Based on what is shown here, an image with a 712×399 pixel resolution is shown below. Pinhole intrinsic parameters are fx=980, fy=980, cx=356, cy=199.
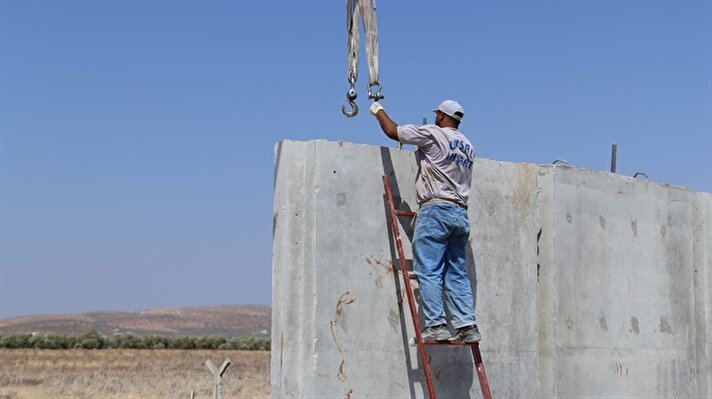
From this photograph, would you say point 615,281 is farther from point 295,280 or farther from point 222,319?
point 222,319

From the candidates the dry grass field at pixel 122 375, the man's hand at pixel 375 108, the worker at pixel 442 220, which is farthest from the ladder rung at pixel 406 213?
the dry grass field at pixel 122 375

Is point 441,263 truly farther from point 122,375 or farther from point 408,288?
point 122,375

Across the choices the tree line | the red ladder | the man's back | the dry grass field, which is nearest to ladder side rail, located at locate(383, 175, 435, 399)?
the red ladder

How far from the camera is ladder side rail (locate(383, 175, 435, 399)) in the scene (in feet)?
20.8

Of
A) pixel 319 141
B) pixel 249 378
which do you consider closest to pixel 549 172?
pixel 319 141

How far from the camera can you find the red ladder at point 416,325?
20.8ft

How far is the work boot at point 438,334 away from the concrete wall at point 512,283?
0.30 m

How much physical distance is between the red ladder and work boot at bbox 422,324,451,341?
0.11 ft

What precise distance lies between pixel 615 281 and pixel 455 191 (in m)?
2.34

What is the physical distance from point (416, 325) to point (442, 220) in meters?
0.70

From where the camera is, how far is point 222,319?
109 m

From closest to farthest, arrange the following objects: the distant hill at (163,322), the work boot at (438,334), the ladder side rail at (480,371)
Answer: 1. the work boot at (438,334)
2. the ladder side rail at (480,371)
3. the distant hill at (163,322)

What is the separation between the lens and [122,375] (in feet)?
97.9

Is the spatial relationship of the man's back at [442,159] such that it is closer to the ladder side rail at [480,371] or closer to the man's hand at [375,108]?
the man's hand at [375,108]
